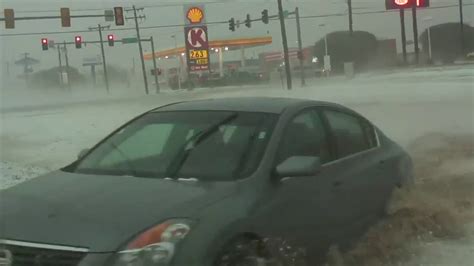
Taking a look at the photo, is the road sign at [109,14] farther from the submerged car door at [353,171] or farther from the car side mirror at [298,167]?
the car side mirror at [298,167]

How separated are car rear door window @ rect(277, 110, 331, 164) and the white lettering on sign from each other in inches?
1006

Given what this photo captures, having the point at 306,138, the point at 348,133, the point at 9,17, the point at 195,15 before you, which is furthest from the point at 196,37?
the point at 306,138

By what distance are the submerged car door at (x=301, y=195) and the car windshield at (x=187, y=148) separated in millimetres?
212

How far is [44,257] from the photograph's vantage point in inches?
134

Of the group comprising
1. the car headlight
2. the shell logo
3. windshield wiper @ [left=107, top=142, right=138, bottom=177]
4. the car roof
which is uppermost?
the shell logo

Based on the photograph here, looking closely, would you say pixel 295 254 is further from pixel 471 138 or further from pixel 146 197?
pixel 471 138

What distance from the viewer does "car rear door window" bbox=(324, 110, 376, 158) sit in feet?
16.7

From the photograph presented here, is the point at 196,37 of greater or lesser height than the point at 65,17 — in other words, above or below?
below

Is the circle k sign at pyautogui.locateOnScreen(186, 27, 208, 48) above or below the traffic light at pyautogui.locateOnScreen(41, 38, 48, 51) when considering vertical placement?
below

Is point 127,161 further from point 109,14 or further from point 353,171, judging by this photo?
point 109,14

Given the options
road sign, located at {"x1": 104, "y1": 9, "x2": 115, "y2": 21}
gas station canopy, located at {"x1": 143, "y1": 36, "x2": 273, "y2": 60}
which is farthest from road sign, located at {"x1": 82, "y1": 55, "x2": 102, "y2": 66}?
road sign, located at {"x1": 104, "y1": 9, "x2": 115, "y2": 21}

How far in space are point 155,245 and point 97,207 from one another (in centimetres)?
47

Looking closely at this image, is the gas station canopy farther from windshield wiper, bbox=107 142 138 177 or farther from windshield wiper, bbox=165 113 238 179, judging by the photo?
windshield wiper, bbox=165 113 238 179

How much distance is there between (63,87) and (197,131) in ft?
241
